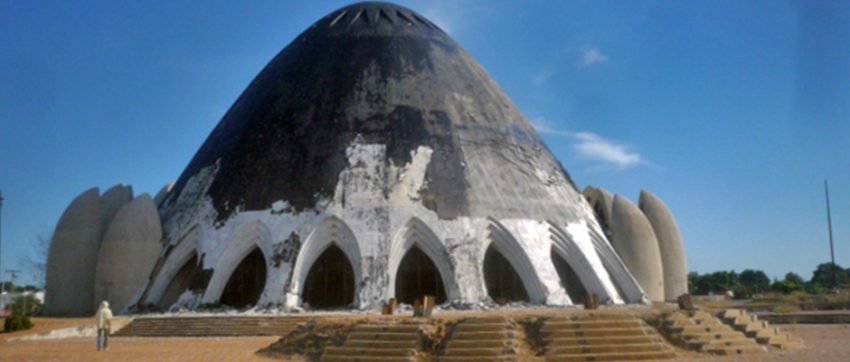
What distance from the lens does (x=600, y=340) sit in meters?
13.7

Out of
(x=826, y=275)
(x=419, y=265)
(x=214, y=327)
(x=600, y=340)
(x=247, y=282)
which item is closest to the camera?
(x=600, y=340)

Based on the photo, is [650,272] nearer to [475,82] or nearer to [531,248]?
[531,248]

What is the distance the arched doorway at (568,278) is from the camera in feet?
95.7

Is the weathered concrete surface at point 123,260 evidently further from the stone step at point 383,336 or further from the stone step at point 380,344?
the stone step at point 380,344

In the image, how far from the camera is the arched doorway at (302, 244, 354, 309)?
2767 cm

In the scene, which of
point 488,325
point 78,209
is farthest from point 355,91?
point 488,325

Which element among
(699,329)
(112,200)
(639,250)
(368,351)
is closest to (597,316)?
(699,329)

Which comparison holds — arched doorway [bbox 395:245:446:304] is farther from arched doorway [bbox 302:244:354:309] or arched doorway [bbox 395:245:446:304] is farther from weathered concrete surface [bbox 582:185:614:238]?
weathered concrete surface [bbox 582:185:614:238]

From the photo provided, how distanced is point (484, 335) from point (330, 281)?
1487 centimetres

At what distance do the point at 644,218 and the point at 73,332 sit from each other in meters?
23.8

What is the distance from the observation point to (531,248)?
27516mm

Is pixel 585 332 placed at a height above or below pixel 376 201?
below

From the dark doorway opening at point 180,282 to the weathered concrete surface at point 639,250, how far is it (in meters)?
18.3

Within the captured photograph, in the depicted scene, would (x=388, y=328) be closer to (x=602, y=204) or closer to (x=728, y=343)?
(x=728, y=343)
